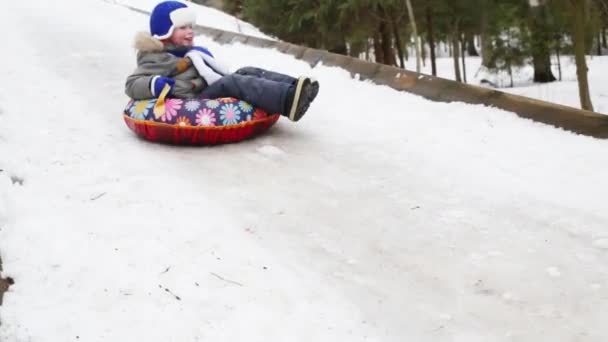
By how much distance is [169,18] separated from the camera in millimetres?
4145

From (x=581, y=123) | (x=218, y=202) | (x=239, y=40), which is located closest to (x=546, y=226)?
(x=581, y=123)

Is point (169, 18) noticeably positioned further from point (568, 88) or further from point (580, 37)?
point (568, 88)

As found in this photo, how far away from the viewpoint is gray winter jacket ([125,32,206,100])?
412cm

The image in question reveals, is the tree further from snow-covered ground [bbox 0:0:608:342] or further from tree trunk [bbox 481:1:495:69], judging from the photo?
tree trunk [bbox 481:1:495:69]

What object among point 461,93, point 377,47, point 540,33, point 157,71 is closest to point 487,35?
point 540,33

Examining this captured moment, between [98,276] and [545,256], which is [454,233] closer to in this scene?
[545,256]

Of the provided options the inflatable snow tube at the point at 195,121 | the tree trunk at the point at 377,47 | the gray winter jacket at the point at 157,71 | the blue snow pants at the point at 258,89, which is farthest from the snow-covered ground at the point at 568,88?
the gray winter jacket at the point at 157,71

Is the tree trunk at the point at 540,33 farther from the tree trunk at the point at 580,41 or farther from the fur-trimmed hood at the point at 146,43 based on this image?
the fur-trimmed hood at the point at 146,43

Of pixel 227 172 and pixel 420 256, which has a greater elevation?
pixel 227 172

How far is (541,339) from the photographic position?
197cm

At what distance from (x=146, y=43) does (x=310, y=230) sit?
6.89ft

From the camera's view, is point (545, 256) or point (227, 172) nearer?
point (545, 256)

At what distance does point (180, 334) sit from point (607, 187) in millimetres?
2271

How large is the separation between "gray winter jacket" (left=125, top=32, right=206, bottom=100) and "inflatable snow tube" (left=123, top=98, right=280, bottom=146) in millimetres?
115
